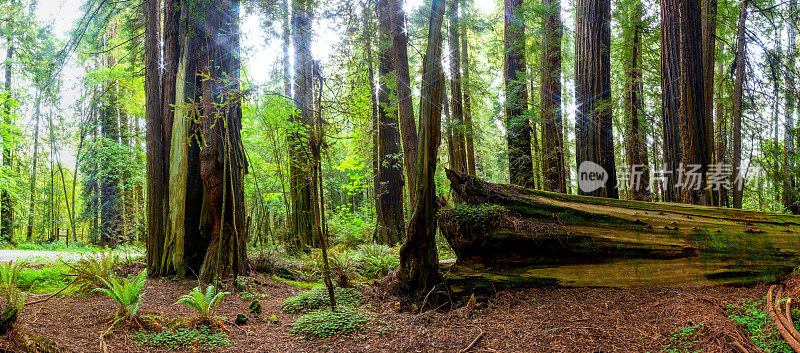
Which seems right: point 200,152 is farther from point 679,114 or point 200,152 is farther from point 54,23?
point 679,114

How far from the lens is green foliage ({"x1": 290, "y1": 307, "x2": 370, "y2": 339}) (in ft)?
13.5

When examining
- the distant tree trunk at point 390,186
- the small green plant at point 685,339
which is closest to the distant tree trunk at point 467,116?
the distant tree trunk at point 390,186

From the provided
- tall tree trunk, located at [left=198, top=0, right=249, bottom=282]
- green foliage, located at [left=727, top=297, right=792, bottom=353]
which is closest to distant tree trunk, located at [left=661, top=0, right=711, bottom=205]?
green foliage, located at [left=727, top=297, right=792, bottom=353]

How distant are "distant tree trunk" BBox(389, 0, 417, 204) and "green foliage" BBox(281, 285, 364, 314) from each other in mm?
2419

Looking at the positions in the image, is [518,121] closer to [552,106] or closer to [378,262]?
[552,106]

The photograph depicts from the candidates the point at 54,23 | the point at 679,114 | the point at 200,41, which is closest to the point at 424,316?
the point at 679,114

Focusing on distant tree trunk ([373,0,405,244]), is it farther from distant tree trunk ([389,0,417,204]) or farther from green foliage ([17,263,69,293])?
green foliage ([17,263,69,293])

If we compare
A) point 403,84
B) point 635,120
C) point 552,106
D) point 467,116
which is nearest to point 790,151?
point 635,120

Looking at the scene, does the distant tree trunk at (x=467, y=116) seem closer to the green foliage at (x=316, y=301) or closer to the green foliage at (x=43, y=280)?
the green foliage at (x=316, y=301)

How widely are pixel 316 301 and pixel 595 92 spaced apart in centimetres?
605

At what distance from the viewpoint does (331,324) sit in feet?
13.8

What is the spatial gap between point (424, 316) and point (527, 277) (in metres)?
1.41

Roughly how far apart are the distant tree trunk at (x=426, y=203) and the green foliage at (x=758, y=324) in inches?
116

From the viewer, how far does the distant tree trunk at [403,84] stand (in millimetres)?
7336
